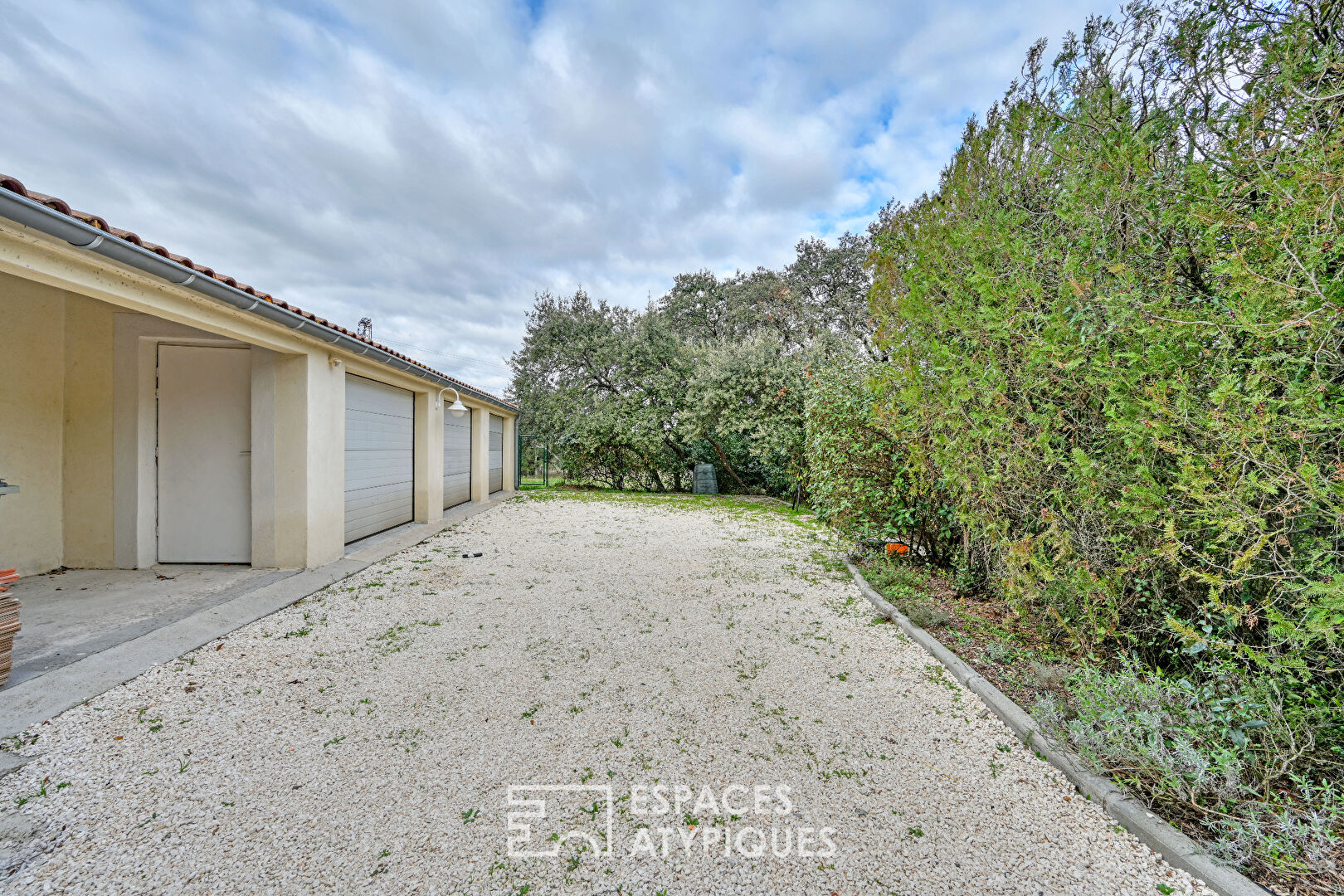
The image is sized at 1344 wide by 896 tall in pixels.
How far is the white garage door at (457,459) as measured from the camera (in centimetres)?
1030

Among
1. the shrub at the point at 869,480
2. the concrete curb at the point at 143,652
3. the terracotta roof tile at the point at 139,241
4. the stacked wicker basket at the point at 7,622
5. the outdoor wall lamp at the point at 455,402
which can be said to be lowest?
the concrete curb at the point at 143,652

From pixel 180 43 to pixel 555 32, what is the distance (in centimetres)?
Answer: 519

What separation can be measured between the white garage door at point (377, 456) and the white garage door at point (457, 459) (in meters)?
1.40

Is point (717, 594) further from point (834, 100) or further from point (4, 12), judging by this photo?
point (4, 12)

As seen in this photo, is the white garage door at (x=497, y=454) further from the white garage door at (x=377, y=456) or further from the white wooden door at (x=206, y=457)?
the white wooden door at (x=206, y=457)

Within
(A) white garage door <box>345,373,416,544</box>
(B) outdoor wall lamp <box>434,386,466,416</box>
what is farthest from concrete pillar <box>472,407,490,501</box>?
(A) white garage door <box>345,373,416,544</box>

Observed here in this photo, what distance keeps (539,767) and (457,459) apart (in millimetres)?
9727

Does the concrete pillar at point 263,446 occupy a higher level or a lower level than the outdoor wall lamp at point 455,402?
lower

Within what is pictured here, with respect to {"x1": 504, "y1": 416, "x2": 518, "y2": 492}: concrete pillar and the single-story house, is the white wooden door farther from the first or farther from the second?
{"x1": 504, "y1": 416, "x2": 518, "y2": 492}: concrete pillar

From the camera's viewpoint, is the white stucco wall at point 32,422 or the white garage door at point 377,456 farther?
the white garage door at point 377,456

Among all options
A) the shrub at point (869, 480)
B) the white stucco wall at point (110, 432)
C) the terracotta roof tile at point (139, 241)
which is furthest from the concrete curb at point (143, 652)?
the shrub at point (869, 480)

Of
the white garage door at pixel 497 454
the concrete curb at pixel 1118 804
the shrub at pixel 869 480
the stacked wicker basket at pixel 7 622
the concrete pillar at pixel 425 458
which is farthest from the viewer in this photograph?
the white garage door at pixel 497 454

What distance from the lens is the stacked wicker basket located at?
284cm

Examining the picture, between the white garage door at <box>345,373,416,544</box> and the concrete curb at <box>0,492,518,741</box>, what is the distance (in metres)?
1.28
